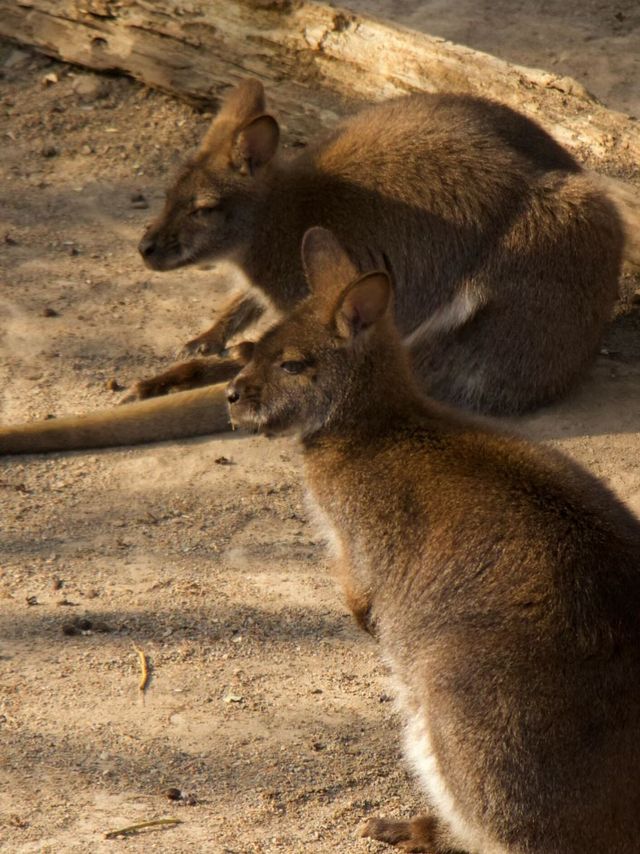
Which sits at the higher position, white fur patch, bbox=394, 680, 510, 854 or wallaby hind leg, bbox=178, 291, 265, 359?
white fur patch, bbox=394, 680, 510, 854

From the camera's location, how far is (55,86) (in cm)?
778

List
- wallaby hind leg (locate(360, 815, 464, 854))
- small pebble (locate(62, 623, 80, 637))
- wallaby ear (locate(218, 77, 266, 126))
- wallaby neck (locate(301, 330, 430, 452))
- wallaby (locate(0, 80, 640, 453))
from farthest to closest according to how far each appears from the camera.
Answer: wallaby ear (locate(218, 77, 266, 126))
wallaby (locate(0, 80, 640, 453))
small pebble (locate(62, 623, 80, 637))
wallaby neck (locate(301, 330, 430, 452))
wallaby hind leg (locate(360, 815, 464, 854))

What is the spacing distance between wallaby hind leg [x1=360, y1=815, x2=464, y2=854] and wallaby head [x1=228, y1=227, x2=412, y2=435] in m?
1.05

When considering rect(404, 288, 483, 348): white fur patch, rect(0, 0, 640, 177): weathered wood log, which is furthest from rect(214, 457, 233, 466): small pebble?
rect(0, 0, 640, 177): weathered wood log

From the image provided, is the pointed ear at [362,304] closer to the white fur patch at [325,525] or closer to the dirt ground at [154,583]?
the white fur patch at [325,525]

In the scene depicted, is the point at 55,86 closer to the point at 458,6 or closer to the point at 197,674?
the point at 458,6

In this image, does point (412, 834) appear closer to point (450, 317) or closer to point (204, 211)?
point (450, 317)

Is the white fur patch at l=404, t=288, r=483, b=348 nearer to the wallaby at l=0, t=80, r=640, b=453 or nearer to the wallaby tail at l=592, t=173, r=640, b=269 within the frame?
the wallaby at l=0, t=80, r=640, b=453

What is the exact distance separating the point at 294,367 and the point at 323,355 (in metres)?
0.09

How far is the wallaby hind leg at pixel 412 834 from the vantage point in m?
3.43

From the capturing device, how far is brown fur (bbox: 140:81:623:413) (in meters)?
5.41

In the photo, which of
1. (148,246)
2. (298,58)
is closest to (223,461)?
(148,246)

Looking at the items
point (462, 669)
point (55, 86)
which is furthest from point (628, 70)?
point (462, 669)

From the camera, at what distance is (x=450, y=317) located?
18.2ft
